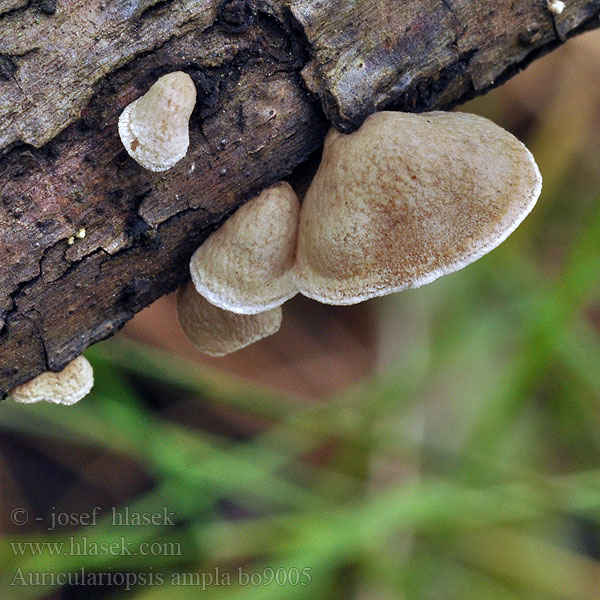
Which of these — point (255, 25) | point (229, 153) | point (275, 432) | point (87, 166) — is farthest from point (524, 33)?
point (275, 432)

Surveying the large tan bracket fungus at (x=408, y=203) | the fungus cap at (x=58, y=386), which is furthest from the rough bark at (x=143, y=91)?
the large tan bracket fungus at (x=408, y=203)

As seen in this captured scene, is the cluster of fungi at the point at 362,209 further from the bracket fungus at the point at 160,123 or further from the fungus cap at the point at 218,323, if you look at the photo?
the fungus cap at the point at 218,323

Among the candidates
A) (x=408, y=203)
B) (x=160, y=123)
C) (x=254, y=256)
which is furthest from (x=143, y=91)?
(x=408, y=203)

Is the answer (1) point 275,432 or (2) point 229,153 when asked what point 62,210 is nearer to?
(2) point 229,153

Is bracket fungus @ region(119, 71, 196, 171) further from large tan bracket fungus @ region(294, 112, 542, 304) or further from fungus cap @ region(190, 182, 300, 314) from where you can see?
A: large tan bracket fungus @ region(294, 112, 542, 304)

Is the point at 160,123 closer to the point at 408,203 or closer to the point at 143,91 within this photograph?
the point at 143,91

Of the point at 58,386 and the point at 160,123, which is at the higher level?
the point at 160,123

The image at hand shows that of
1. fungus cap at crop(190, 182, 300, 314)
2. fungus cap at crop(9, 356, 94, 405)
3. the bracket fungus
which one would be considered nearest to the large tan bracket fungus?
fungus cap at crop(190, 182, 300, 314)
